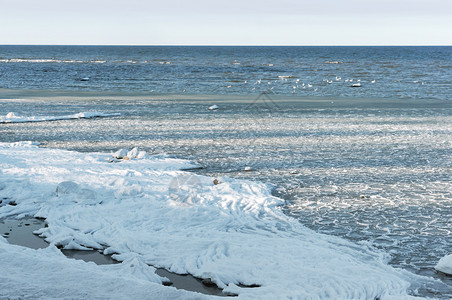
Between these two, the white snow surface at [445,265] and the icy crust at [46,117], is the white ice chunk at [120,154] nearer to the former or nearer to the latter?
the icy crust at [46,117]

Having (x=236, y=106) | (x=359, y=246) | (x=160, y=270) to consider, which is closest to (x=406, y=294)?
(x=359, y=246)

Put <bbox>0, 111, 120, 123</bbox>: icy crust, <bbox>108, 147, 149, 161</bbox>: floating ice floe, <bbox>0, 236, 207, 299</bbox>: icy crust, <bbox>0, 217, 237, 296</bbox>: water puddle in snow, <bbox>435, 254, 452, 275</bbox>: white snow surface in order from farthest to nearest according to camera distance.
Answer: <bbox>0, 111, 120, 123</bbox>: icy crust < <bbox>108, 147, 149, 161</bbox>: floating ice floe < <bbox>435, 254, 452, 275</bbox>: white snow surface < <bbox>0, 217, 237, 296</bbox>: water puddle in snow < <bbox>0, 236, 207, 299</bbox>: icy crust

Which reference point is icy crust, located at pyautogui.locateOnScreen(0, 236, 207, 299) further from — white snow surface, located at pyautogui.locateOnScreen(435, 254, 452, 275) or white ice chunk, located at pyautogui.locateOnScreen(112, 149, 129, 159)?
white ice chunk, located at pyautogui.locateOnScreen(112, 149, 129, 159)

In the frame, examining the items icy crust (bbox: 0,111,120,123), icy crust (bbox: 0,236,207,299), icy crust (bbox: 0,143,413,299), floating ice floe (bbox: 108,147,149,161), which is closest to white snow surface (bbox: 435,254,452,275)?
icy crust (bbox: 0,143,413,299)

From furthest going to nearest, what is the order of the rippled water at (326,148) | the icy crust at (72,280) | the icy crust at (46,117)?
1. the icy crust at (46,117)
2. the rippled water at (326,148)
3. the icy crust at (72,280)

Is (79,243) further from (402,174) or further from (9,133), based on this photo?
(9,133)

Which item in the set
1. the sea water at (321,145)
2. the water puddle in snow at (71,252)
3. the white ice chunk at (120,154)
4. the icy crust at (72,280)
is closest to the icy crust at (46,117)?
the sea water at (321,145)

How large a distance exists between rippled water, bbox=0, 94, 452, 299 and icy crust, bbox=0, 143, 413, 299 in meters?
0.61

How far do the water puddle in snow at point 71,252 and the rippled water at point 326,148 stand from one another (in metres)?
2.59

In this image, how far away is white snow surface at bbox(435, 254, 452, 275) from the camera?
20.8 ft

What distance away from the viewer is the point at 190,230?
7.78 meters

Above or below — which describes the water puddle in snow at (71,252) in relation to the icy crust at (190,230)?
below

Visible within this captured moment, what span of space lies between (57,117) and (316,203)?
13.8 m

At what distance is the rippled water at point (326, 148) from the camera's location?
805 centimetres
